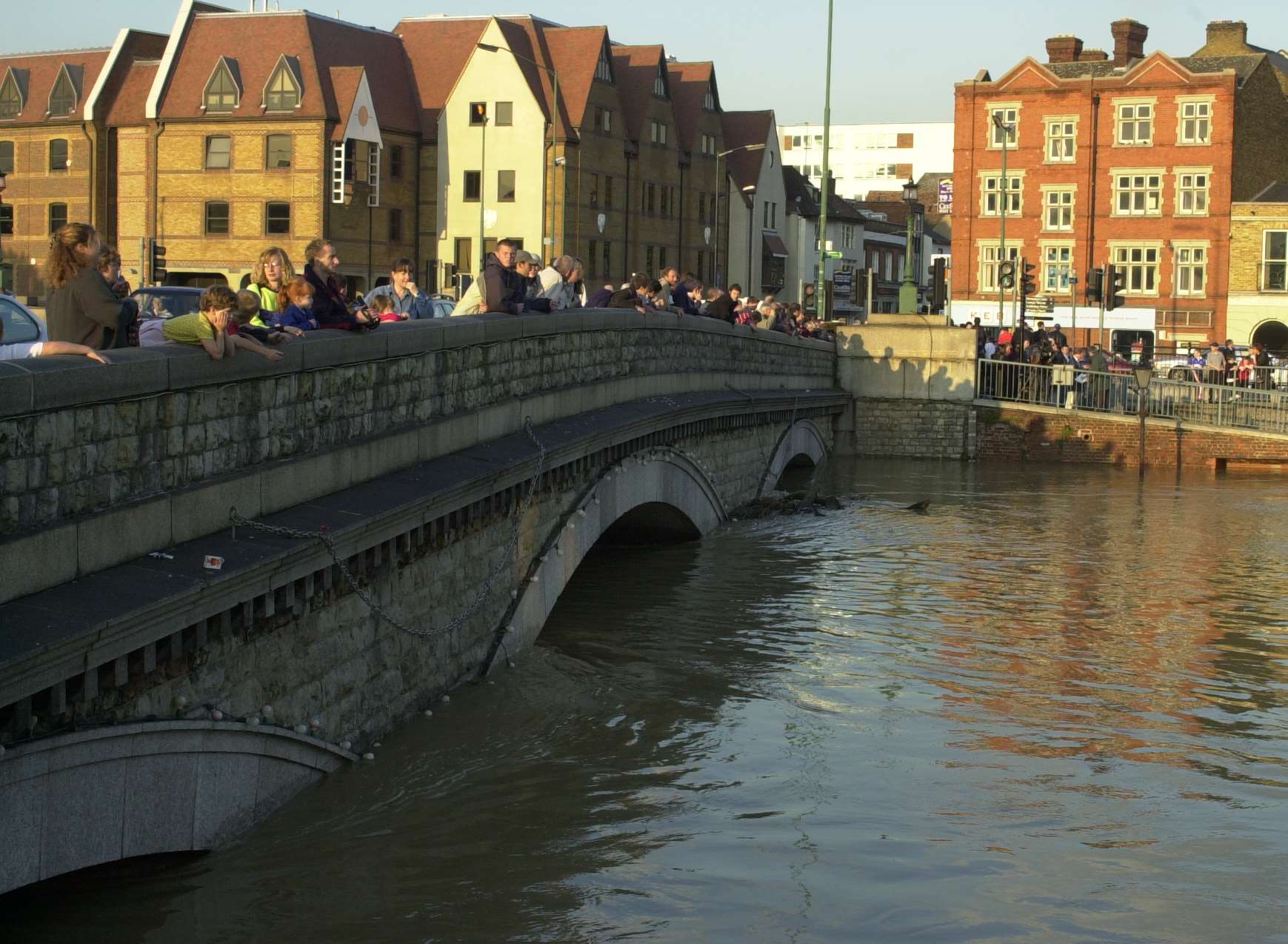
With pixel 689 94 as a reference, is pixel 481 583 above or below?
below

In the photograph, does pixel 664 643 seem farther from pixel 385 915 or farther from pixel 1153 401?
pixel 1153 401

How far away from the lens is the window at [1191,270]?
64.9 meters

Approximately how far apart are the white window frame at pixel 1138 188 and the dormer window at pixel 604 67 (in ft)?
66.6

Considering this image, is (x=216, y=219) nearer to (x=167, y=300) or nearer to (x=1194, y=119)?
(x=1194, y=119)

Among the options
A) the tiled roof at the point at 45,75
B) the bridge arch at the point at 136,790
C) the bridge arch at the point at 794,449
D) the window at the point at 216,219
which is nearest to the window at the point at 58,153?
the tiled roof at the point at 45,75

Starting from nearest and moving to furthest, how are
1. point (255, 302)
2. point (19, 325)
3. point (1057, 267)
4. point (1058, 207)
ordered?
1. point (255, 302)
2. point (19, 325)
3. point (1058, 207)
4. point (1057, 267)

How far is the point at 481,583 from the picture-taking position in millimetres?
12812

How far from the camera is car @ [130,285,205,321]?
18.7 meters

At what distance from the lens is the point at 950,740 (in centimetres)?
1291

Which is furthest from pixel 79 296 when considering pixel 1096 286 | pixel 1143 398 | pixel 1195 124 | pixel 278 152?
pixel 1195 124

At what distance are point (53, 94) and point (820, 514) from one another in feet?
150

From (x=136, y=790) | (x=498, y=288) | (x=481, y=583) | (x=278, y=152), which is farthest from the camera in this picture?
(x=278, y=152)

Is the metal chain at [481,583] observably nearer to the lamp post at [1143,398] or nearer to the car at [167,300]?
the car at [167,300]

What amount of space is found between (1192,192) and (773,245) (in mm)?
24910
